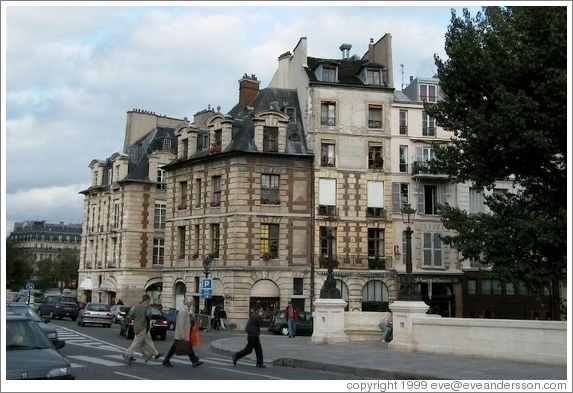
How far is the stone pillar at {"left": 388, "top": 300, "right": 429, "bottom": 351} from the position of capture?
2231 cm

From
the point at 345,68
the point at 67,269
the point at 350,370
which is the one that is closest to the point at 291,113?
the point at 345,68

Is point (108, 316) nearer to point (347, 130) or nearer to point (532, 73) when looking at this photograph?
point (347, 130)

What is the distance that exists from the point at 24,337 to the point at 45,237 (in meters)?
133

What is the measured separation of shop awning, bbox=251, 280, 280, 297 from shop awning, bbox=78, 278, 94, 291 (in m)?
22.2

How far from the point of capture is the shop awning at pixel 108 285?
55.8 meters

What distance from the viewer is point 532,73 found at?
23578 mm

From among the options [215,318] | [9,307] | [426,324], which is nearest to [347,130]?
[215,318]

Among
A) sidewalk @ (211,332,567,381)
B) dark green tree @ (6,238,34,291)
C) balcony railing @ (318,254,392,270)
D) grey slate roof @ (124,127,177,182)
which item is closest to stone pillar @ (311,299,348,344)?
sidewalk @ (211,332,567,381)

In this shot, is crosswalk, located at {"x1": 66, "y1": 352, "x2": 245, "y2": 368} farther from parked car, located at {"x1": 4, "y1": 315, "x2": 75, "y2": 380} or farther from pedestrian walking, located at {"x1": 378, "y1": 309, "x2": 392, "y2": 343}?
pedestrian walking, located at {"x1": 378, "y1": 309, "x2": 392, "y2": 343}

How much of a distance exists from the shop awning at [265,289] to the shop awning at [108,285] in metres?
16.8

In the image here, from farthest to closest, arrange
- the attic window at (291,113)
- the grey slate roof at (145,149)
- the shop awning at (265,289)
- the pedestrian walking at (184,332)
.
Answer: the grey slate roof at (145,149) < the attic window at (291,113) < the shop awning at (265,289) < the pedestrian walking at (184,332)

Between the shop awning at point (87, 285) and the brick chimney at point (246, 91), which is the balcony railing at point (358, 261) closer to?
the brick chimney at point (246, 91)

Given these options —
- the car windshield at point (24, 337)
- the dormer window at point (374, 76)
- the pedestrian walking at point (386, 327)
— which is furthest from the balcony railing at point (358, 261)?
the car windshield at point (24, 337)

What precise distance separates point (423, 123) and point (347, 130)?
5.28 meters
